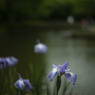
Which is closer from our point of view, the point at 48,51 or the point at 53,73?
the point at 53,73

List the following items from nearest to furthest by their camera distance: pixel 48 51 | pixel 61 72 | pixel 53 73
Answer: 1. pixel 53 73
2. pixel 61 72
3. pixel 48 51

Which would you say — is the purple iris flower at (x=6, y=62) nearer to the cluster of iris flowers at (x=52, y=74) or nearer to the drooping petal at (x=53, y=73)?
the cluster of iris flowers at (x=52, y=74)

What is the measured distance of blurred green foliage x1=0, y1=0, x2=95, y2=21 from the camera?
118 ft

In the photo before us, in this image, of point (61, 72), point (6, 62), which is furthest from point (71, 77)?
point (6, 62)

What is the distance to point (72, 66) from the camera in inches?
446

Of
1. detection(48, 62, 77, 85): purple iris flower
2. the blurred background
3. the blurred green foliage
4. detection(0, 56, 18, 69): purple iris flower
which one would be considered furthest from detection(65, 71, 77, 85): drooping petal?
the blurred green foliage

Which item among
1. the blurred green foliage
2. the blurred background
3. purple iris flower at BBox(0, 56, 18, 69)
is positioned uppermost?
the blurred green foliage

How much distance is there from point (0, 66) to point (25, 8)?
3210 cm

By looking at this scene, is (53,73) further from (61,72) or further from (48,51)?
(48,51)

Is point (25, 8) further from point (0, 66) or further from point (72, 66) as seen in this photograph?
point (0, 66)

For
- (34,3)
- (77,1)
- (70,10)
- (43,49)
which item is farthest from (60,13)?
(43,49)

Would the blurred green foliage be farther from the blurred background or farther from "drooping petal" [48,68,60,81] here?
"drooping petal" [48,68,60,81]

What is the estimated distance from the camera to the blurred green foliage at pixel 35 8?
118 feet

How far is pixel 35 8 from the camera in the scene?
3844 centimetres
